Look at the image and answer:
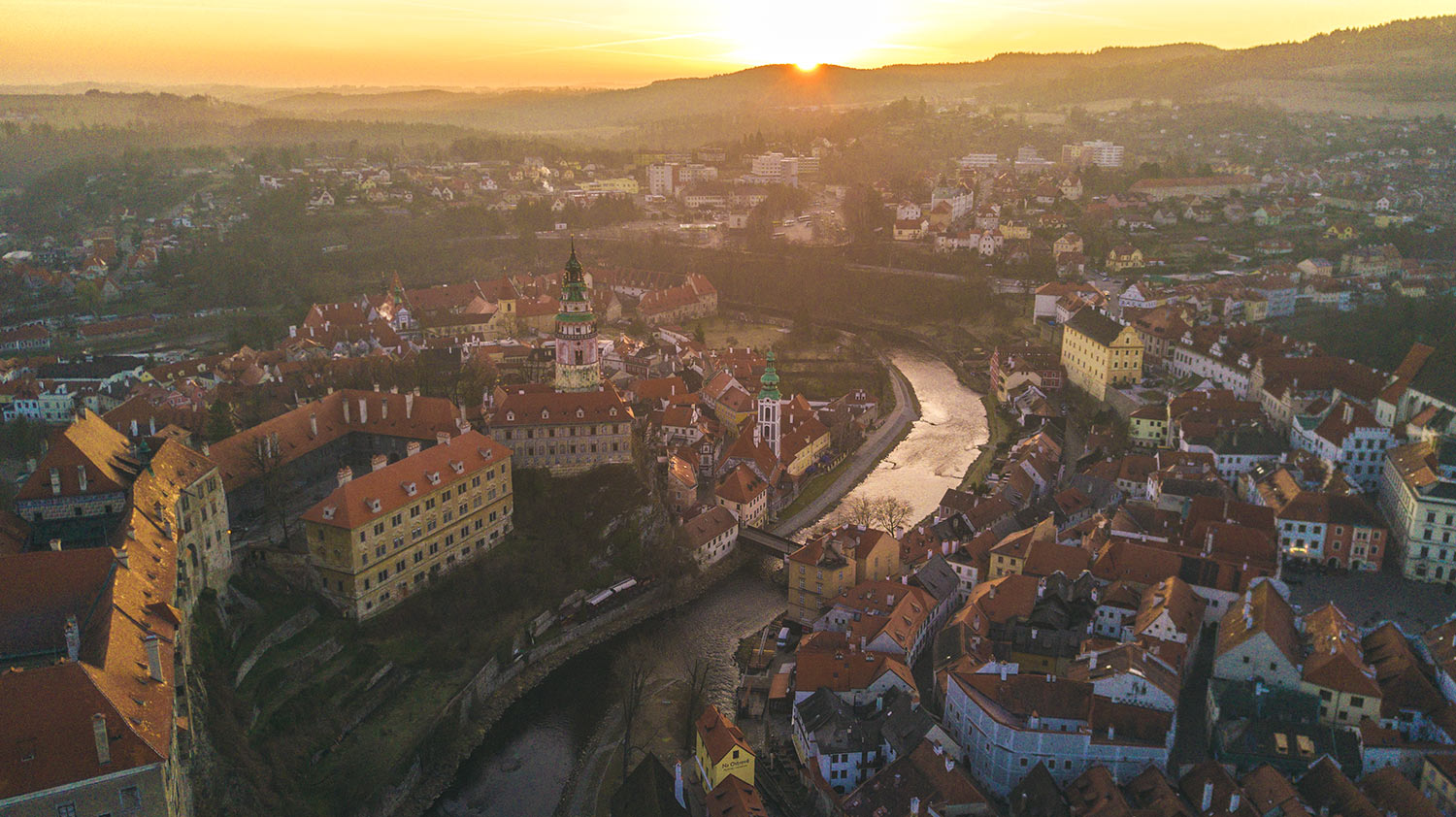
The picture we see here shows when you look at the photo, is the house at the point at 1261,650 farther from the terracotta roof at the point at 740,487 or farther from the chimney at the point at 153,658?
the chimney at the point at 153,658

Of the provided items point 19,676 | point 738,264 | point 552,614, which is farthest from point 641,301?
point 19,676

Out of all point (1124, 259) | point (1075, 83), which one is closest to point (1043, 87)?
point (1075, 83)

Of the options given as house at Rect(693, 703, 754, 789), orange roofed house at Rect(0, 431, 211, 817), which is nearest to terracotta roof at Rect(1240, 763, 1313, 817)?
house at Rect(693, 703, 754, 789)

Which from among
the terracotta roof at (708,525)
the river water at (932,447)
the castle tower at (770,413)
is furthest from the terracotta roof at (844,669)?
the castle tower at (770,413)

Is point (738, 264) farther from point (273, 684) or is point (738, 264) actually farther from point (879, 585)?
point (273, 684)

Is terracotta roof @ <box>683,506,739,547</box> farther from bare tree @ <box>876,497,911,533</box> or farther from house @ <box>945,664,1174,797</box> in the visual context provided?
house @ <box>945,664,1174,797</box>

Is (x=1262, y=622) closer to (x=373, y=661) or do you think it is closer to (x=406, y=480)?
(x=373, y=661)
